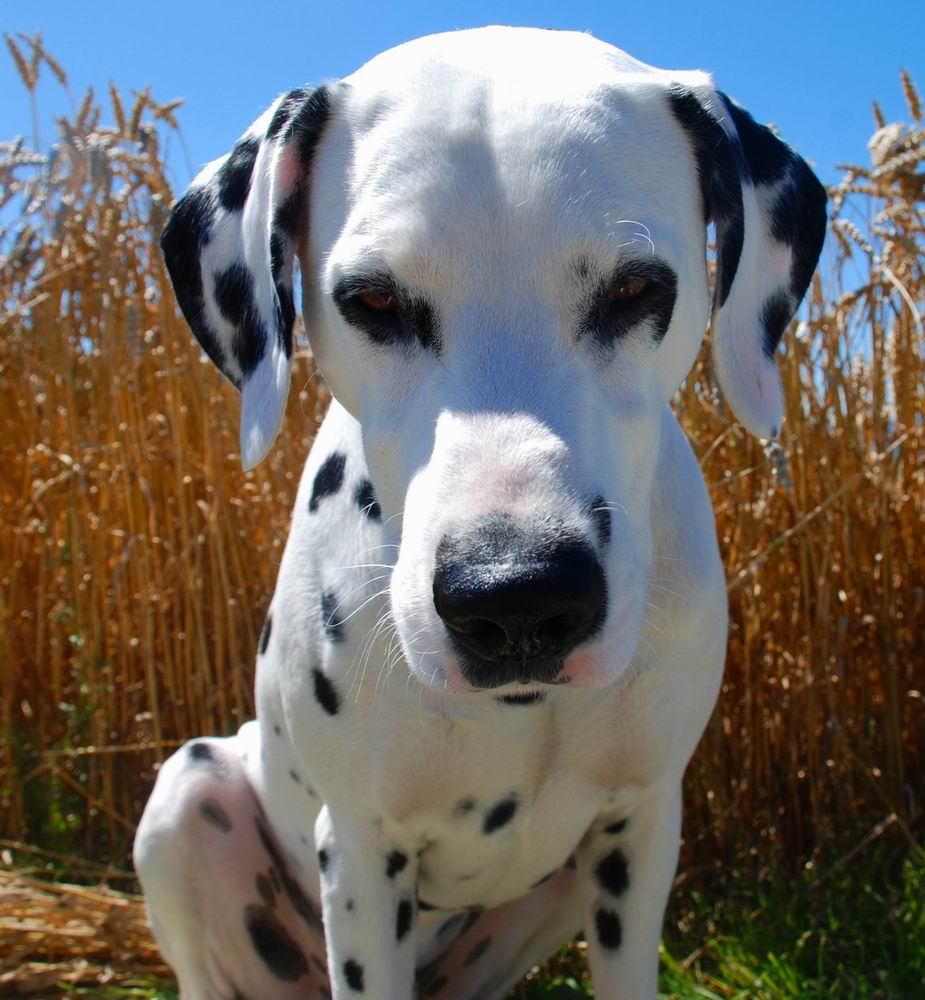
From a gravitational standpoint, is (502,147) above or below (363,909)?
above

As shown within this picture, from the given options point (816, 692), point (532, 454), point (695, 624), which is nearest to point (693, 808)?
point (816, 692)

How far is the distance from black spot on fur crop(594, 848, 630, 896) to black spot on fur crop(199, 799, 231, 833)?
851 millimetres

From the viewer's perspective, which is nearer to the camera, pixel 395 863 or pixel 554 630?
pixel 554 630

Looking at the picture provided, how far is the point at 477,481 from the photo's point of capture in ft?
4.73

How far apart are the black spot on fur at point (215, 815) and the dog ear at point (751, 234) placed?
1445 mm

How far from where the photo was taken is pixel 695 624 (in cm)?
201

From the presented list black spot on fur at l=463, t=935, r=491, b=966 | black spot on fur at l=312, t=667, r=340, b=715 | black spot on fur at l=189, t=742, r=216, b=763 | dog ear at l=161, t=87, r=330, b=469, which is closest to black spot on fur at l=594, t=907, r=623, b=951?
black spot on fur at l=463, t=935, r=491, b=966

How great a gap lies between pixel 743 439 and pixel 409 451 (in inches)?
79.7

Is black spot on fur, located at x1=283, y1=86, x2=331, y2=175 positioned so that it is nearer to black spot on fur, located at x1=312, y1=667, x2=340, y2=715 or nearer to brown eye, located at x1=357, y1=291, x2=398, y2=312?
brown eye, located at x1=357, y1=291, x2=398, y2=312

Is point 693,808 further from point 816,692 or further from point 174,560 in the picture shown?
point 174,560

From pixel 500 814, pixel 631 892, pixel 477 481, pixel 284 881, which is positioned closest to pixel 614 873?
pixel 631 892

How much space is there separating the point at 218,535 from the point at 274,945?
1511mm

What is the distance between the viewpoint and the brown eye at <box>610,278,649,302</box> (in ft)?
5.36

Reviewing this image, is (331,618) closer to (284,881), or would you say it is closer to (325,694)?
(325,694)
